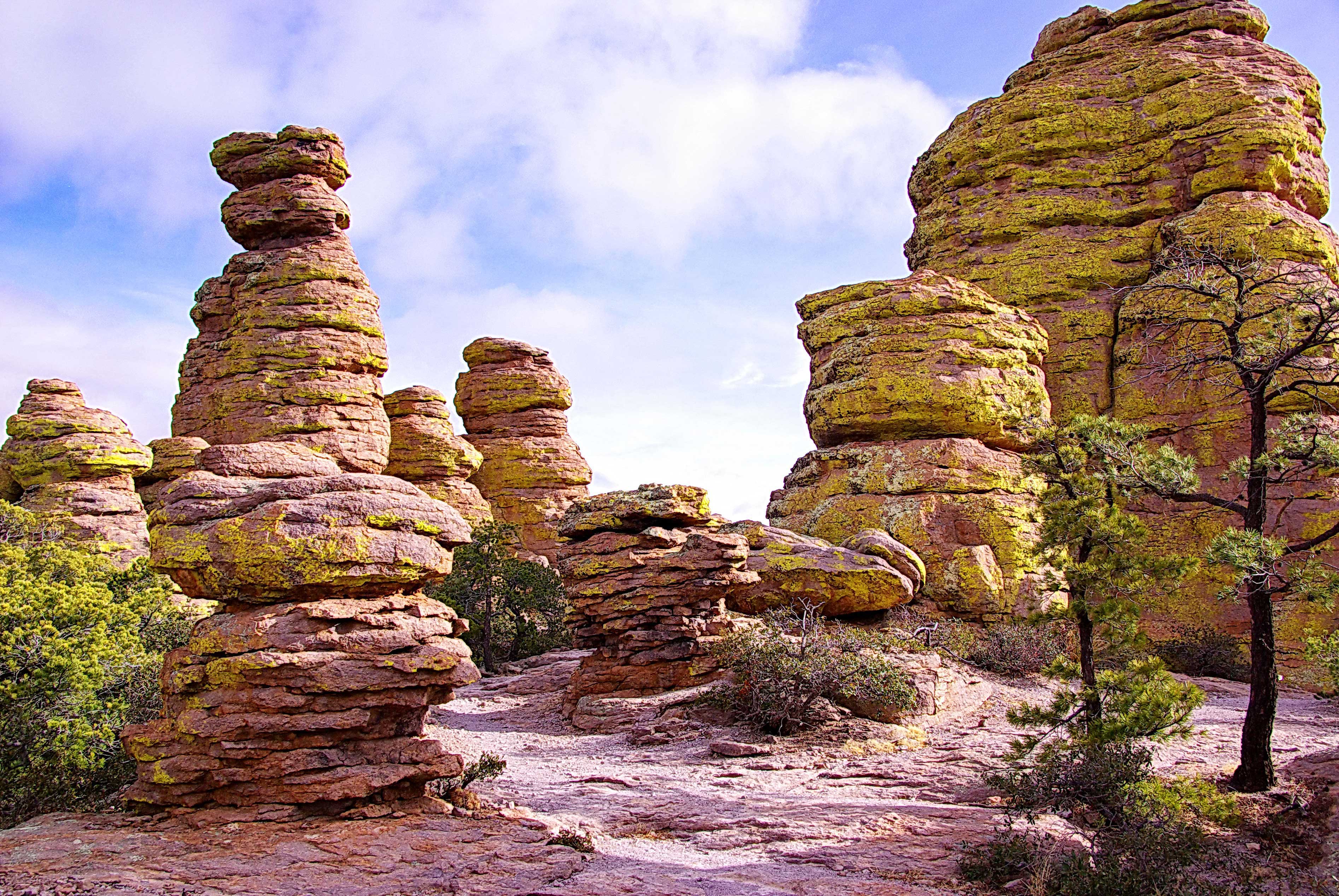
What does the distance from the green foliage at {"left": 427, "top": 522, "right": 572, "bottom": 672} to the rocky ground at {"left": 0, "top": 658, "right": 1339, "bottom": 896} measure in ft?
38.0

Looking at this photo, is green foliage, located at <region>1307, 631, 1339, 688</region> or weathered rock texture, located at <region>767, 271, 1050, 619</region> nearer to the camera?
green foliage, located at <region>1307, 631, 1339, 688</region>

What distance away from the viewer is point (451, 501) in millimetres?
31469

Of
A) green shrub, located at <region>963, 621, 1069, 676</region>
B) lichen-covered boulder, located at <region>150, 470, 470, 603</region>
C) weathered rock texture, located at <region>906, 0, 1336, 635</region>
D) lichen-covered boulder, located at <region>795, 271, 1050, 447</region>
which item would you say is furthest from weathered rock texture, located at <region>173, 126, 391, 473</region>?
weathered rock texture, located at <region>906, 0, 1336, 635</region>

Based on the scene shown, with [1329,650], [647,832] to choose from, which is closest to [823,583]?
[1329,650]

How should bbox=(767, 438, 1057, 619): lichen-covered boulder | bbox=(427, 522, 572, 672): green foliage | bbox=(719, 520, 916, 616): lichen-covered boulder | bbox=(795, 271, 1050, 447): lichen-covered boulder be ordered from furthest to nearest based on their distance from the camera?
bbox=(427, 522, 572, 672): green foliage
bbox=(795, 271, 1050, 447): lichen-covered boulder
bbox=(767, 438, 1057, 619): lichen-covered boulder
bbox=(719, 520, 916, 616): lichen-covered boulder

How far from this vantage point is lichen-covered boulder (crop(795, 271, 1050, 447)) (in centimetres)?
2069

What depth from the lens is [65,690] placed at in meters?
10.5

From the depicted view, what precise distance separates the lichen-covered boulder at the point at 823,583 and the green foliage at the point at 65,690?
1039cm

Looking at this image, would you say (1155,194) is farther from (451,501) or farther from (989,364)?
(451,501)

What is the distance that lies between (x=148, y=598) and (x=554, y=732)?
7.46m

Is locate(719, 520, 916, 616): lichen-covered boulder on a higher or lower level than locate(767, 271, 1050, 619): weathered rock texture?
lower

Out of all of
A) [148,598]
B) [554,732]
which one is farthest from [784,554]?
[148,598]

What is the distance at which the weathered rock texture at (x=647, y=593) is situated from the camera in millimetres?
16031

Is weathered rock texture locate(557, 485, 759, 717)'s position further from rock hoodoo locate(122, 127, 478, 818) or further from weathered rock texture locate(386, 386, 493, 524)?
weathered rock texture locate(386, 386, 493, 524)
